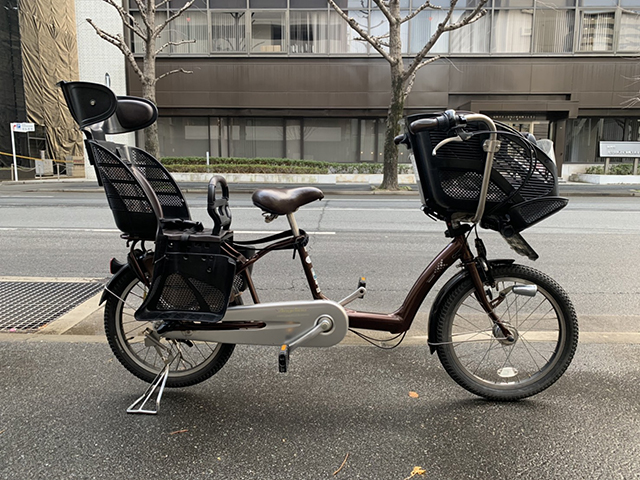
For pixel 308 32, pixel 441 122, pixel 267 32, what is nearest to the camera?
pixel 441 122

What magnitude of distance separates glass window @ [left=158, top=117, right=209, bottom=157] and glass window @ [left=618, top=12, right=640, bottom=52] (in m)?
21.3

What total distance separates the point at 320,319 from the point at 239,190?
1615 centimetres

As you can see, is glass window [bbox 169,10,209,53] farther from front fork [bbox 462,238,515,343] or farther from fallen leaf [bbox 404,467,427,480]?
fallen leaf [bbox 404,467,427,480]

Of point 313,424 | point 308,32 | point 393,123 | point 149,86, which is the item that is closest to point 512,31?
point 308,32

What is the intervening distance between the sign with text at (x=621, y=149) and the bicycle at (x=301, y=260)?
23451mm

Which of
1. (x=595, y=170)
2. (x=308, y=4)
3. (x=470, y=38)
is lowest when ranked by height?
(x=595, y=170)

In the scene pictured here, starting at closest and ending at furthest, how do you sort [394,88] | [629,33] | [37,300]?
[37,300], [394,88], [629,33]

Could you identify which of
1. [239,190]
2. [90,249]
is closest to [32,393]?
[90,249]

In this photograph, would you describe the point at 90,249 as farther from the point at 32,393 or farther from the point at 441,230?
the point at 441,230

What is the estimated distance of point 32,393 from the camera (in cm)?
304

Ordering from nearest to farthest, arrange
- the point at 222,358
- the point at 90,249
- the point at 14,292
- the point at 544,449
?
the point at 544,449
the point at 222,358
the point at 14,292
the point at 90,249

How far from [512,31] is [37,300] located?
25373 millimetres

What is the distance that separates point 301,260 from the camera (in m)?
2.86

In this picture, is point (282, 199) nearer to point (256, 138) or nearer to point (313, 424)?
point (313, 424)
